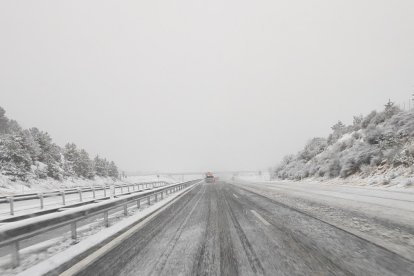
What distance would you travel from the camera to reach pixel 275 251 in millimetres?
4719

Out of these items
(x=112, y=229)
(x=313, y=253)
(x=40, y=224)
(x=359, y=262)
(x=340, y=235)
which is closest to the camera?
(x=359, y=262)

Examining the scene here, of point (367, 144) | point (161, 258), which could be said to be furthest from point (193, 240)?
point (367, 144)

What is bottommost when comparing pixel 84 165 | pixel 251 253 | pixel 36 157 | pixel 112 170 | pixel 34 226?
pixel 251 253

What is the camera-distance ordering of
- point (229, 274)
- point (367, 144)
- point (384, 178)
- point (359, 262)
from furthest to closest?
1. point (367, 144)
2. point (384, 178)
3. point (359, 262)
4. point (229, 274)

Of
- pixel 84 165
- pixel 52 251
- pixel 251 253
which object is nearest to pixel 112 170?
pixel 84 165

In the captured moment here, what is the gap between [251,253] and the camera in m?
4.64

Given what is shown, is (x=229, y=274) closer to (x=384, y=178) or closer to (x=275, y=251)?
(x=275, y=251)

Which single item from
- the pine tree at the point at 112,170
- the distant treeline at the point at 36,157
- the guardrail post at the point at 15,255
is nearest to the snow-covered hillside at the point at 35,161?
the distant treeline at the point at 36,157

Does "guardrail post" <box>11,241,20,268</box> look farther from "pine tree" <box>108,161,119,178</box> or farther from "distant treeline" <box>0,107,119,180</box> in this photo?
"pine tree" <box>108,161,119,178</box>

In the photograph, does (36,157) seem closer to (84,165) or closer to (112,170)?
(84,165)

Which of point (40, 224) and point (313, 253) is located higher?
point (40, 224)

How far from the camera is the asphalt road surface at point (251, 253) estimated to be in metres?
3.84

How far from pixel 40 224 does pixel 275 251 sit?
153 inches

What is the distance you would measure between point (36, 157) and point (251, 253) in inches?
1654
